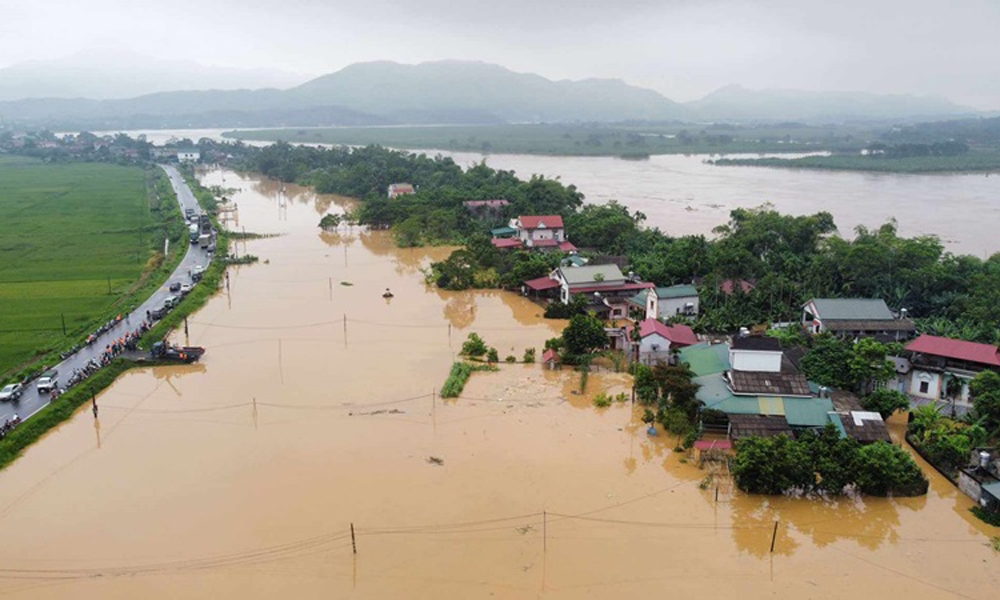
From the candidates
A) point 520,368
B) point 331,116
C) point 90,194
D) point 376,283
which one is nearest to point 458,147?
point 90,194

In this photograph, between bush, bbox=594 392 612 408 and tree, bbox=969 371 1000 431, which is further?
bush, bbox=594 392 612 408

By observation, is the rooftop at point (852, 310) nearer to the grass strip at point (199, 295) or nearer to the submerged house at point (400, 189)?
the grass strip at point (199, 295)

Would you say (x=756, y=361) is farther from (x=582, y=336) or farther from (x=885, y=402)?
(x=582, y=336)

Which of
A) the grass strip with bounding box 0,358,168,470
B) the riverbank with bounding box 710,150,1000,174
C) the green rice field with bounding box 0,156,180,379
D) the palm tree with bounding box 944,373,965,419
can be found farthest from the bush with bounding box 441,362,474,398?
the riverbank with bounding box 710,150,1000,174

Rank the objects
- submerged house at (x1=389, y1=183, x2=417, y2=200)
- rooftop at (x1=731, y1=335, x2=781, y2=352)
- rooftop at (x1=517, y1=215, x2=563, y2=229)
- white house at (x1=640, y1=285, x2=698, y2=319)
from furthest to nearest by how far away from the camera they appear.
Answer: submerged house at (x1=389, y1=183, x2=417, y2=200) < rooftop at (x1=517, y1=215, x2=563, y2=229) < white house at (x1=640, y1=285, x2=698, y2=319) < rooftop at (x1=731, y1=335, x2=781, y2=352)

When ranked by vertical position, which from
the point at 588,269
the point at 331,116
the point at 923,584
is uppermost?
the point at 331,116

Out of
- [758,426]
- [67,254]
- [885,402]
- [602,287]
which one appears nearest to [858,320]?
[885,402]

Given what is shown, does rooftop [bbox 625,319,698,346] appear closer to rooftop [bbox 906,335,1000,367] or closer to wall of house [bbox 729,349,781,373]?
wall of house [bbox 729,349,781,373]

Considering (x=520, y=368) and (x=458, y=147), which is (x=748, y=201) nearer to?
(x=520, y=368)
